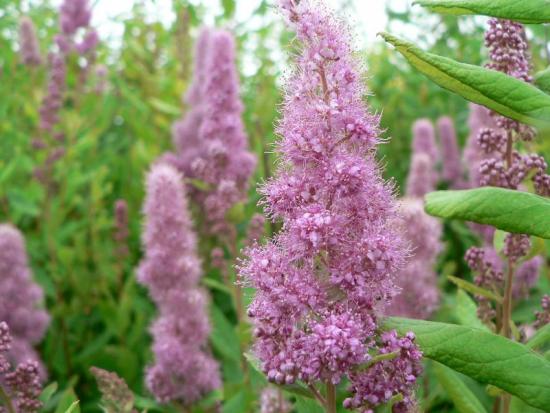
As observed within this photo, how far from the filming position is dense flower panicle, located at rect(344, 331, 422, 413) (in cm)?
123

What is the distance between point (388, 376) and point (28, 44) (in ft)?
10.7

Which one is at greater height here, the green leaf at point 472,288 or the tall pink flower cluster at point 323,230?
the tall pink flower cluster at point 323,230

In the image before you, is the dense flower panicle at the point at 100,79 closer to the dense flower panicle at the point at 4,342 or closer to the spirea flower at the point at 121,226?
the spirea flower at the point at 121,226

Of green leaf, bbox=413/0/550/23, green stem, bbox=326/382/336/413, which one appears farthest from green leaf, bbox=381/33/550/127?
green stem, bbox=326/382/336/413

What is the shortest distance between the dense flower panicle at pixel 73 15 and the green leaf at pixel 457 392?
3.11m

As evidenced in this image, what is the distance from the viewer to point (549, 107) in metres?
1.18

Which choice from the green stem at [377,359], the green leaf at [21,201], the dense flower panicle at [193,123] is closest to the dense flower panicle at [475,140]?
the dense flower panicle at [193,123]

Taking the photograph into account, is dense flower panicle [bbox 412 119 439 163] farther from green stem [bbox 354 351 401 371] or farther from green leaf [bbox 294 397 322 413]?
green stem [bbox 354 351 401 371]

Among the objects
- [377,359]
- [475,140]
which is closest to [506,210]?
[377,359]

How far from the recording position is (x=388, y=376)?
1263mm

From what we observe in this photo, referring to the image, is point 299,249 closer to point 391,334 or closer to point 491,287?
point 391,334

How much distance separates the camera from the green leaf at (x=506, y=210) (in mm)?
1198

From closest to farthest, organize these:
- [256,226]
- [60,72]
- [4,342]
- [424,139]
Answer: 1. [4,342]
2. [256,226]
3. [60,72]
4. [424,139]

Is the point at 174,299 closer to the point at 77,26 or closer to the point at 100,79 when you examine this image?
the point at 77,26
